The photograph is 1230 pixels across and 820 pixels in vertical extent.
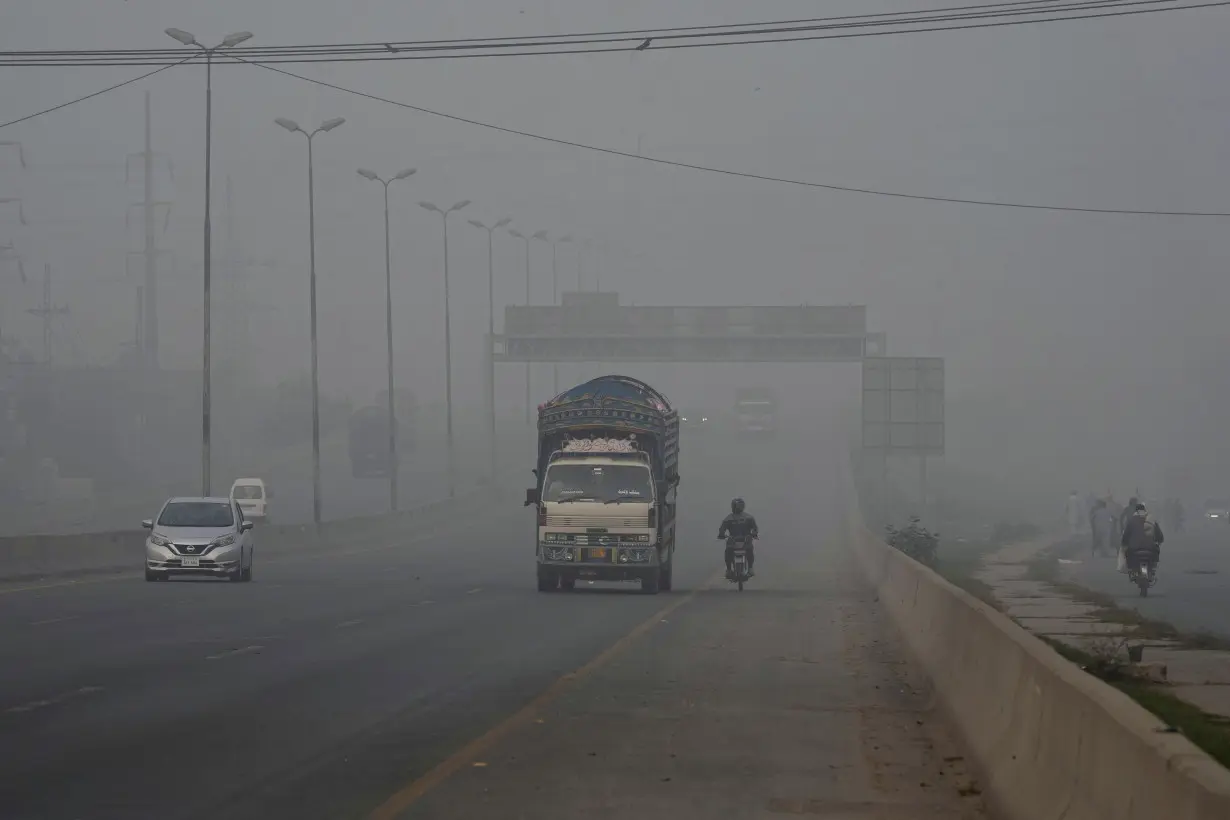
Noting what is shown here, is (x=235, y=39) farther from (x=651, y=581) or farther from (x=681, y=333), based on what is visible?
(x=681, y=333)

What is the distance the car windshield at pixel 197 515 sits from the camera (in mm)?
34406

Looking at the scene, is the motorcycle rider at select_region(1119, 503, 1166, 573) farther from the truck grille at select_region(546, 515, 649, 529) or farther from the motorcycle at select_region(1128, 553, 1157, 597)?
the truck grille at select_region(546, 515, 649, 529)

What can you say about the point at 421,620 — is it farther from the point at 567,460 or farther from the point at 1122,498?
the point at 1122,498

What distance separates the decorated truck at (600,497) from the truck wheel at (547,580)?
0.02 metres

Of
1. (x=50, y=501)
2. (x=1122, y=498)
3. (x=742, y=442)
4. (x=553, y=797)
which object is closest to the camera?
(x=553, y=797)

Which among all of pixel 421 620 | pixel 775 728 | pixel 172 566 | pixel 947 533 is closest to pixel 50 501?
pixel 947 533

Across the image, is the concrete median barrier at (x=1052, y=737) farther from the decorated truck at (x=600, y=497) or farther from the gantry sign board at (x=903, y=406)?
the gantry sign board at (x=903, y=406)

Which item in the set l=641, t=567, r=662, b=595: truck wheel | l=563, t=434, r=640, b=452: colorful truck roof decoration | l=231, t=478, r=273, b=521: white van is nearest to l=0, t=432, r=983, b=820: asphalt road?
l=641, t=567, r=662, b=595: truck wheel

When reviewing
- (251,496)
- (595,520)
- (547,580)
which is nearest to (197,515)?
(547,580)

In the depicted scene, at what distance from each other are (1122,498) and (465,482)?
4167cm

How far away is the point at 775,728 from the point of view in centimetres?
1349

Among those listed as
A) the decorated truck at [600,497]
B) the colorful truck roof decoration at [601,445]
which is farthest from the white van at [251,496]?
the colorful truck roof decoration at [601,445]

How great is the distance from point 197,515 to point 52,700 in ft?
67.9

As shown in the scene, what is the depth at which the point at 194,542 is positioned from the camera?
33750 millimetres
